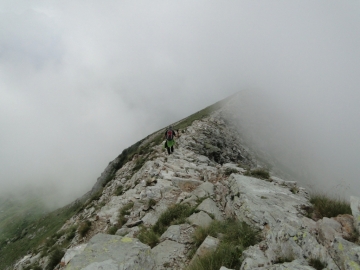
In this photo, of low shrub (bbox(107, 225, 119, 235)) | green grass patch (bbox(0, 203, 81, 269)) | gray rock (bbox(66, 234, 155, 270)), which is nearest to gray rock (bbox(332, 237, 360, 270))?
gray rock (bbox(66, 234, 155, 270))

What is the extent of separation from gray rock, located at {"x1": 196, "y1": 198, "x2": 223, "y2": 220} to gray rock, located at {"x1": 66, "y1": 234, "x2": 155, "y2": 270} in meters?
4.75

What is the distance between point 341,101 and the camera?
5266 inches

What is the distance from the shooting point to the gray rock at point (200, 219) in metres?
9.38

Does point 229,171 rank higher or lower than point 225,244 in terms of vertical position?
lower

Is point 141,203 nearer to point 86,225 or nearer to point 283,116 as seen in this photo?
point 86,225

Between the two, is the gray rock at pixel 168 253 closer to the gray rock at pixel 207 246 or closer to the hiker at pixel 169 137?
the gray rock at pixel 207 246

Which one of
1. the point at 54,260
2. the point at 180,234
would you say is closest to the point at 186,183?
the point at 180,234

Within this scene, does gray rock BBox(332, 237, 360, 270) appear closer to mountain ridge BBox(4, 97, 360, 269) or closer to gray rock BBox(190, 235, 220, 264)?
mountain ridge BBox(4, 97, 360, 269)

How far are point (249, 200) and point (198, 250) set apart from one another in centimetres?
429

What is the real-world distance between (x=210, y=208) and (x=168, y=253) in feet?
12.3

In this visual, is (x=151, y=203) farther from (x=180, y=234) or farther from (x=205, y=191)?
(x=180, y=234)

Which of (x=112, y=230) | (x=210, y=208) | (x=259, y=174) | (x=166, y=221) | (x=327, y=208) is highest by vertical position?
(x=112, y=230)

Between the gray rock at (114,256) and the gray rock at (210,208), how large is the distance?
15.6 feet

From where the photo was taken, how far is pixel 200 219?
9.69m
